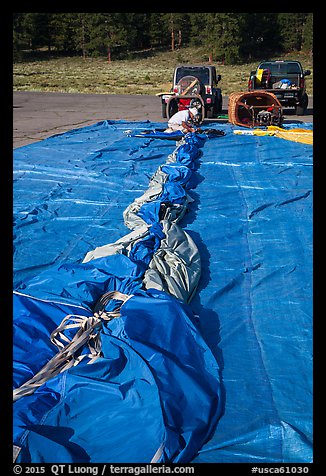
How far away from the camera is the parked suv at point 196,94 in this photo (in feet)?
40.9

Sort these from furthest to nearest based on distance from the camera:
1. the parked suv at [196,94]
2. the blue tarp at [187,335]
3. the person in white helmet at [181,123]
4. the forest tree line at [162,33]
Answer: the forest tree line at [162,33] → the parked suv at [196,94] → the person in white helmet at [181,123] → the blue tarp at [187,335]

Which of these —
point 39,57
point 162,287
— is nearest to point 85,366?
point 162,287

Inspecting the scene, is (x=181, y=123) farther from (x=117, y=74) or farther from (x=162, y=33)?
(x=162, y=33)

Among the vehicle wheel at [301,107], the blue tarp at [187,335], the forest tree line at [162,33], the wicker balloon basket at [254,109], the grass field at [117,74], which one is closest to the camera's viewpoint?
the blue tarp at [187,335]

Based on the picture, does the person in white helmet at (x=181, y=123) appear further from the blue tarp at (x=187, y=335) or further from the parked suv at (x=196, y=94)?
the blue tarp at (x=187, y=335)

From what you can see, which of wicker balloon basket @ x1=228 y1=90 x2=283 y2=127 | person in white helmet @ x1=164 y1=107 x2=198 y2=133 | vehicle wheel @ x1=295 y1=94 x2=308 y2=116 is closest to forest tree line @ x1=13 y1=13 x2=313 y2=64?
vehicle wheel @ x1=295 y1=94 x2=308 y2=116

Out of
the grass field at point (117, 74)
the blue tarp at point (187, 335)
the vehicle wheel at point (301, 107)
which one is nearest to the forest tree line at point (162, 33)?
the grass field at point (117, 74)

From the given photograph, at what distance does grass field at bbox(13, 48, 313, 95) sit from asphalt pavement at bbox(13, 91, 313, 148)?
2146mm

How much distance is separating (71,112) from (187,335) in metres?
14.9

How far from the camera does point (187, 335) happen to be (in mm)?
2990

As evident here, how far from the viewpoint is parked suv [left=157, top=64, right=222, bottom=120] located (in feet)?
40.9

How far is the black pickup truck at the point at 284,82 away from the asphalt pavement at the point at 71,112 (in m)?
0.46

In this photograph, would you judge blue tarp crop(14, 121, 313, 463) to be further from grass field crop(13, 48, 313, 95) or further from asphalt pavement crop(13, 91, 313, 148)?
grass field crop(13, 48, 313, 95)
